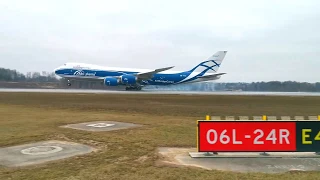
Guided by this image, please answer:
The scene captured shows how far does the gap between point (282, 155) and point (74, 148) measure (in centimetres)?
613

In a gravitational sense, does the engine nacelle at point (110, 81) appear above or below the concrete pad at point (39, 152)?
above

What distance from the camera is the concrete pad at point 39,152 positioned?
7266mm

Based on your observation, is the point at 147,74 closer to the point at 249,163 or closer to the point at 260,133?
the point at 260,133

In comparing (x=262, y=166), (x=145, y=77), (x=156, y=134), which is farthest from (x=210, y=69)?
(x=262, y=166)

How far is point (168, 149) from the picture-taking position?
8.97 m

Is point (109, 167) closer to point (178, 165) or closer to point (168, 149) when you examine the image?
point (178, 165)

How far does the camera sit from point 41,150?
8.47 meters

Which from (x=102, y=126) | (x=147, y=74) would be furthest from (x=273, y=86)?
(x=102, y=126)

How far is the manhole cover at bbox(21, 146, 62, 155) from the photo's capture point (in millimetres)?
8211

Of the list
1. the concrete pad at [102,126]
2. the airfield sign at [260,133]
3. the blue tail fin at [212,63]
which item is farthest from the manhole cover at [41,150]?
the blue tail fin at [212,63]

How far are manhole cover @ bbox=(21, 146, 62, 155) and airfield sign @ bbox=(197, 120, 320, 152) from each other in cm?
424

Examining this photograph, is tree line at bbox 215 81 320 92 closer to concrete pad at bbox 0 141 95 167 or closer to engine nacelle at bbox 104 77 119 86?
engine nacelle at bbox 104 77 119 86

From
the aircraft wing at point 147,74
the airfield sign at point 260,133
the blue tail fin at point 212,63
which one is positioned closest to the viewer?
the airfield sign at point 260,133

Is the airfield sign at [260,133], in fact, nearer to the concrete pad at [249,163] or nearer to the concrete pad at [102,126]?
the concrete pad at [249,163]
